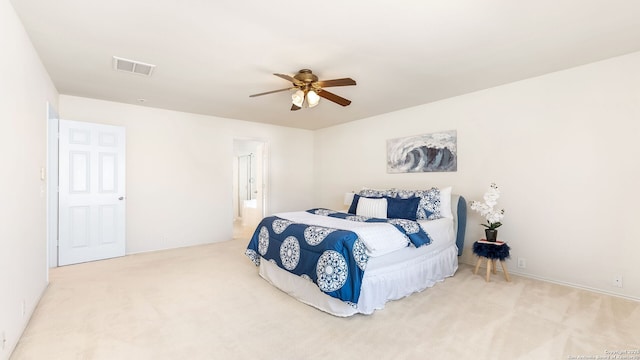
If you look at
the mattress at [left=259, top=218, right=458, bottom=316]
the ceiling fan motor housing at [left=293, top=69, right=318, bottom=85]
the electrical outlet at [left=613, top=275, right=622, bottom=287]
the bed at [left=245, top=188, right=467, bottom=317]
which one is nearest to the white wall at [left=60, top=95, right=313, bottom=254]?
the bed at [left=245, top=188, right=467, bottom=317]

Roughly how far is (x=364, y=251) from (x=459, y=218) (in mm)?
1965

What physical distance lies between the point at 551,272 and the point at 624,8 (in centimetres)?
267

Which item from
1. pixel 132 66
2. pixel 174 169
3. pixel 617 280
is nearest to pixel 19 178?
pixel 132 66

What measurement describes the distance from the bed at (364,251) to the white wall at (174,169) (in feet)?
7.12

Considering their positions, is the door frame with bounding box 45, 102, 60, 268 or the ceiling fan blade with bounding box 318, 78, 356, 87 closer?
the ceiling fan blade with bounding box 318, 78, 356, 87

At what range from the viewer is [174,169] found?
16.5 ft

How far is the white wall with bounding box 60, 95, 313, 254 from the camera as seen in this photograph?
15.1 feet

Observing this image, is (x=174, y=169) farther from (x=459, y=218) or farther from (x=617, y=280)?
(x=617, y=280)

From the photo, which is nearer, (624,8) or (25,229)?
(624,8)

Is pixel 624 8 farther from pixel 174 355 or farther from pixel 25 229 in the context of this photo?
pixel 25 229

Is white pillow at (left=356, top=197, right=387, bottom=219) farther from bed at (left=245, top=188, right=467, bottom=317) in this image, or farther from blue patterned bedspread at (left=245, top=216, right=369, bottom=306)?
blue patterned bedspread at (left=245, top=216, right=369, bottom=306)

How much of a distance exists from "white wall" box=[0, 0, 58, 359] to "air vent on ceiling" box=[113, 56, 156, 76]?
630 mm

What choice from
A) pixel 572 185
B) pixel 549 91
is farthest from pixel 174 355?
pixel 549 91

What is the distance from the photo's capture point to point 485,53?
2797mm
